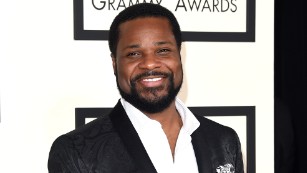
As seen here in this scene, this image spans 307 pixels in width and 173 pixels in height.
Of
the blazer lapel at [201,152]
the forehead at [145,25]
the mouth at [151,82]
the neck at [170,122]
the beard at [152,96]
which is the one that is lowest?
the blazer lapel at [201,152]

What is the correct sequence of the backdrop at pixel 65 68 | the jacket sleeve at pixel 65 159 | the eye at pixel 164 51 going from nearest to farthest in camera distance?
the jacket sleeve at pixel 65 159, the eye at pixel 164 51, the backdrop at pixel 65 68

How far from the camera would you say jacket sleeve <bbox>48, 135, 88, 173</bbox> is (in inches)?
54.5

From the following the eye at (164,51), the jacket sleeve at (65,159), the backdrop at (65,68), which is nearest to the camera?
the jacket sleeve at (65,159)

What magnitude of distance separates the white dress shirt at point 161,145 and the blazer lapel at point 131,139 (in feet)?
0.08

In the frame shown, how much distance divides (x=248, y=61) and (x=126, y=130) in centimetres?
77

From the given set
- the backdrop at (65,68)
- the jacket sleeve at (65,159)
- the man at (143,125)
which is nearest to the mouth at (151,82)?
the man at (143,125)

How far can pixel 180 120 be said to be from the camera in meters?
1.62

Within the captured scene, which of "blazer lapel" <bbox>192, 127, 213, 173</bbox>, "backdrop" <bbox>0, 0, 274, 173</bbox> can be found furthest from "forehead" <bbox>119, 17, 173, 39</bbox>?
"backdrop" <bbox>0, 0, 274, 173</bbox>

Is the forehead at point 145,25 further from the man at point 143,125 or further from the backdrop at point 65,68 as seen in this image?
the backdrop at point 65,68

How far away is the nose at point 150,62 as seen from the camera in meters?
1.46

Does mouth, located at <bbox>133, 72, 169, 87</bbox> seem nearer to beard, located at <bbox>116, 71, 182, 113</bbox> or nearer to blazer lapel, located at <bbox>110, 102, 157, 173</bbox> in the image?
beard, located at <bbox>116, 71, 182, 113</bbox>

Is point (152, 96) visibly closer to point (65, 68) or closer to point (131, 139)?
point (131, 139)

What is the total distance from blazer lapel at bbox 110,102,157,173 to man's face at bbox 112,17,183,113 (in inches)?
1.9
